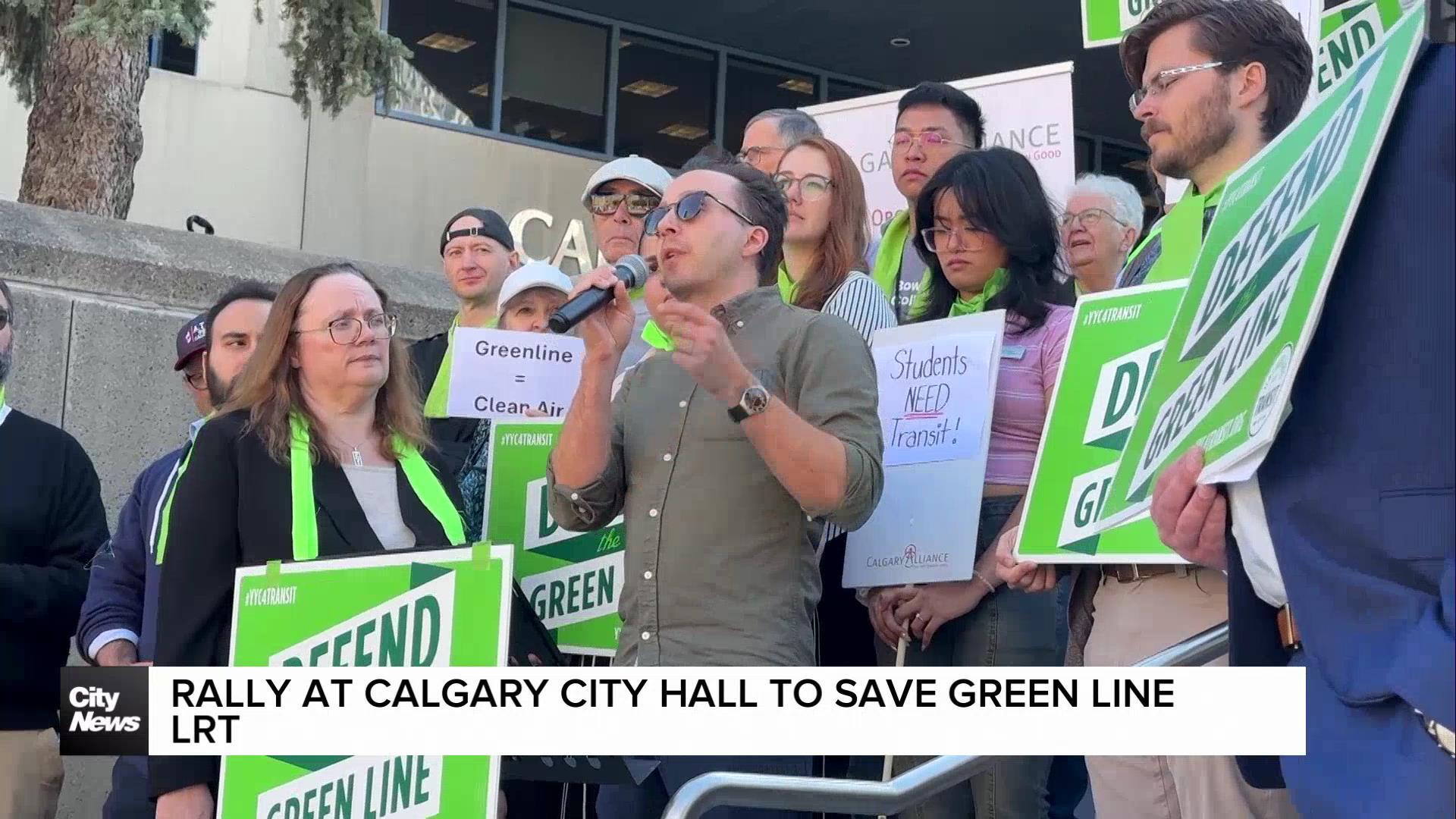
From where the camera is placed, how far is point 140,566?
16.9 ft

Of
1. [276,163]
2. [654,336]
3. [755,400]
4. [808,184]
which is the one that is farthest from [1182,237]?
[276,163]

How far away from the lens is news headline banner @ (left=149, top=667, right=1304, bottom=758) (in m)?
3.16

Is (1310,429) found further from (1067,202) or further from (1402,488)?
(1067,202)

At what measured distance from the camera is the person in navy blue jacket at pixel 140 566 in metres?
4.86

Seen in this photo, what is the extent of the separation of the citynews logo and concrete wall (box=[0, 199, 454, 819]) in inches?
83.4

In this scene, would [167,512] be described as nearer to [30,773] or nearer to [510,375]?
[510,375]

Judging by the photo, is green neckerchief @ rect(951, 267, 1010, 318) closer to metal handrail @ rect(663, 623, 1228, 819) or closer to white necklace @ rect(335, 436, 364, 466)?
white necklace @ rect(335, 436, 364, 466)

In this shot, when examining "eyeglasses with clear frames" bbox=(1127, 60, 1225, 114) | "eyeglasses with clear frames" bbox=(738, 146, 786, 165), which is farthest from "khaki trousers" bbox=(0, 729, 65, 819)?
"eyeglasses with clear frames" bbox=(1127, 60, 1225, 114)

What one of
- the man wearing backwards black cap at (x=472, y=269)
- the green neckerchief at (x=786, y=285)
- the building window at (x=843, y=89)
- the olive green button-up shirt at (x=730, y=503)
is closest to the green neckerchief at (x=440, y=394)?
the man wearing backwards black cap at (x=472, y=269)

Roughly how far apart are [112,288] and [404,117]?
9.32 metres

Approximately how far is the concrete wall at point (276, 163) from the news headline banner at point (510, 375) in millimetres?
7990

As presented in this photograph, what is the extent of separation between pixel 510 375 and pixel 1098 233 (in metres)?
2.22

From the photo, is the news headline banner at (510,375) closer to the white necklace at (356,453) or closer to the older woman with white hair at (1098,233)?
the white necklace at (356,453)

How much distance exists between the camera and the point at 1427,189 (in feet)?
7.01
